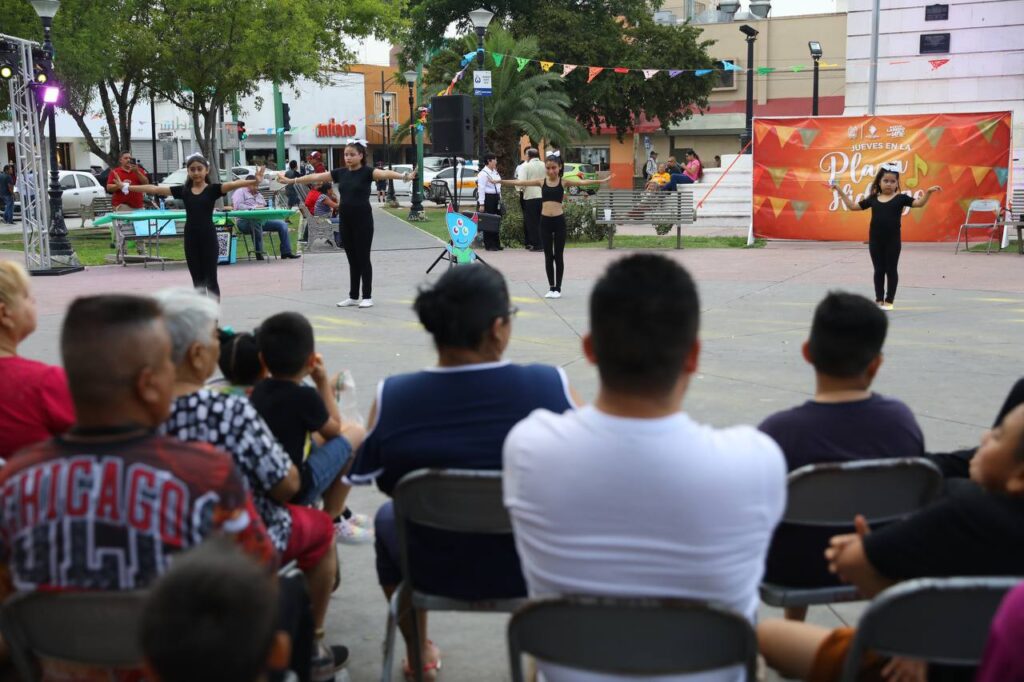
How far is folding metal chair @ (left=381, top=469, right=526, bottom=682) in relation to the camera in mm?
2775

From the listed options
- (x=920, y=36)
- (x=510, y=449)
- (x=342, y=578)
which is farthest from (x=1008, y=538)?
(x=920, y=36)

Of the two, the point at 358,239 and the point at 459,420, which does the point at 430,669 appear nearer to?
the point at 459,420

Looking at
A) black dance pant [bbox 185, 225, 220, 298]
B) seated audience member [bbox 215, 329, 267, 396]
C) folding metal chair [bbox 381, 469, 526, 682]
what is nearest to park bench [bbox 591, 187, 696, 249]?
black dance pant [bbox 185, 225, 220, 298]

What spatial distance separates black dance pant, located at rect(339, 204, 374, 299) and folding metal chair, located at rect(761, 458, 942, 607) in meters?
9.27

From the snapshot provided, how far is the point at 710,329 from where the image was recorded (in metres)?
10.3

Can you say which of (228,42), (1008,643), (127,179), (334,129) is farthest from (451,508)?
(334,129)

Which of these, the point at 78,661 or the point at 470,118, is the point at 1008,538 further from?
the point at 470,118

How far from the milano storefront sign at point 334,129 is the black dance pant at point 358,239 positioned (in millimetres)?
54499

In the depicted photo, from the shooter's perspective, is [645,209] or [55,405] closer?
[55,405]

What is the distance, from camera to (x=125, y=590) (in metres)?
2.25

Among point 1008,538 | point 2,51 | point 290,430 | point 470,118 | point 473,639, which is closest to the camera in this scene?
point 1008,538

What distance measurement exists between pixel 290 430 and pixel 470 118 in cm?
1466

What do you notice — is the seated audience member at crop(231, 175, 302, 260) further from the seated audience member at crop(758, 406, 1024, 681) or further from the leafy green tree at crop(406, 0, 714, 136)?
the leafy green tree at crop(406, 0, 714, 136)

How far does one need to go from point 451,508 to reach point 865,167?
17.6 meters
